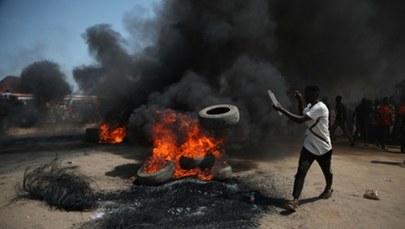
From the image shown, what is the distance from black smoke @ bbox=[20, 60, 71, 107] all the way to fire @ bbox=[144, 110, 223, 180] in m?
18.1

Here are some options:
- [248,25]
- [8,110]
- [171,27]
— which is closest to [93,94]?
[8,110]

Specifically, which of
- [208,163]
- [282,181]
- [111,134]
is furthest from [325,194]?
[111,134]

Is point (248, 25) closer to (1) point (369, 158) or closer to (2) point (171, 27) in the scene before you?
(2) point (171, 27)

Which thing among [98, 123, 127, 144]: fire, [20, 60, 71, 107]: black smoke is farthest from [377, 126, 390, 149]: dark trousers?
[20, 60, 71, 107]: black smoke

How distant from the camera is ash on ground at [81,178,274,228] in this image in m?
5.30

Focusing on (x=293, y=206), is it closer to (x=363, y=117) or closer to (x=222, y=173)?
(x=222, y=173)

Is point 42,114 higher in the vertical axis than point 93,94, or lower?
lower

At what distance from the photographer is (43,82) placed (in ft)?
80.8

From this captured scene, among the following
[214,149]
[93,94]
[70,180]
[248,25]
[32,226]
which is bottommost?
[32,226]

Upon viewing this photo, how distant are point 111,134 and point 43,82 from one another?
12132 millimetres

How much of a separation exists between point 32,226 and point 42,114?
22.7 metres

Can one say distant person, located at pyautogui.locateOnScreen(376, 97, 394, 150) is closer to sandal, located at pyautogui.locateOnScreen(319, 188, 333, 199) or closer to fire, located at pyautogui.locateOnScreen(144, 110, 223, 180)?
fire, located at pyautogui.locateOnScreen(144, 110, 223, 180)

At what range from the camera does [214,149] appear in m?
A: 9.80

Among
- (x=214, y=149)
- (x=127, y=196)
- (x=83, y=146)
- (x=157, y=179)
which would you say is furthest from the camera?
(x=83, y=146)
